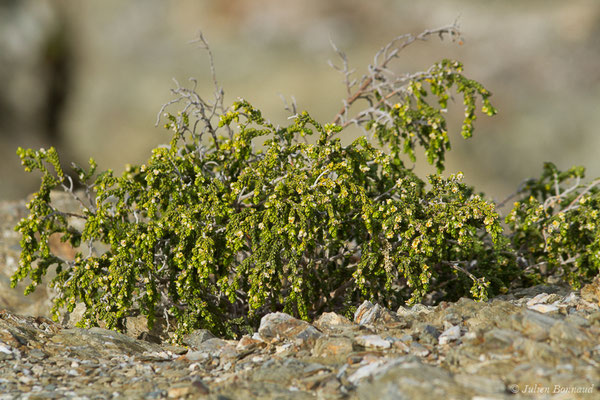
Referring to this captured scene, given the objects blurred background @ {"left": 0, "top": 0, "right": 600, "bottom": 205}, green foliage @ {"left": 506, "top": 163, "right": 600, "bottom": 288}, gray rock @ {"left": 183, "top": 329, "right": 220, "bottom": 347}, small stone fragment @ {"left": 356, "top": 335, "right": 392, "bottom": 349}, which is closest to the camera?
small stone fragment @ {"left": 356, "top": 335, "right": 392, "bottom": 349}

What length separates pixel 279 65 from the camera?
20000mm

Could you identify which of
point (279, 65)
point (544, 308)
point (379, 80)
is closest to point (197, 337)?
point (544, 308)

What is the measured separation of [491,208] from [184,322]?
302 cm

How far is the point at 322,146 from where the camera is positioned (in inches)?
214

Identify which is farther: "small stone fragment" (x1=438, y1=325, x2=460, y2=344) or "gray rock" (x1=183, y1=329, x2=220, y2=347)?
"gray rock" (x1=183, y1=329, x2=220, y2=347)

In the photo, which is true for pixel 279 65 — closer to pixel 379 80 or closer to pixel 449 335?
pixel 379 80

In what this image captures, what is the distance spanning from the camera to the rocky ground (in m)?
3.48

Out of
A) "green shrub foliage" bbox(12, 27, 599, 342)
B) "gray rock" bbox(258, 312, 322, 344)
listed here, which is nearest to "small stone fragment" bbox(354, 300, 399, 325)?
"green shrub foliage" bbox(12, 27, 599, 342)

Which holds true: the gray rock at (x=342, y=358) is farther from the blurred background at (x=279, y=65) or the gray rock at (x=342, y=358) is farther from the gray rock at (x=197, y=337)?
the blurred background at (x=279, y=65)

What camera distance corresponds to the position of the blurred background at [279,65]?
17344mm

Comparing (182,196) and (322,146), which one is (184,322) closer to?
(182,196)

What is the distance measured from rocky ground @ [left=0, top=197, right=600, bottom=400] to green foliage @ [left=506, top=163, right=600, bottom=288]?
0.80 metres

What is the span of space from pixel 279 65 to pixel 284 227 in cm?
1571

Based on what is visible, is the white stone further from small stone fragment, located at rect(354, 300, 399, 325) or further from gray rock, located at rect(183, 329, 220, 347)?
gray rock, located at rect(183, 329, 220, 347)
